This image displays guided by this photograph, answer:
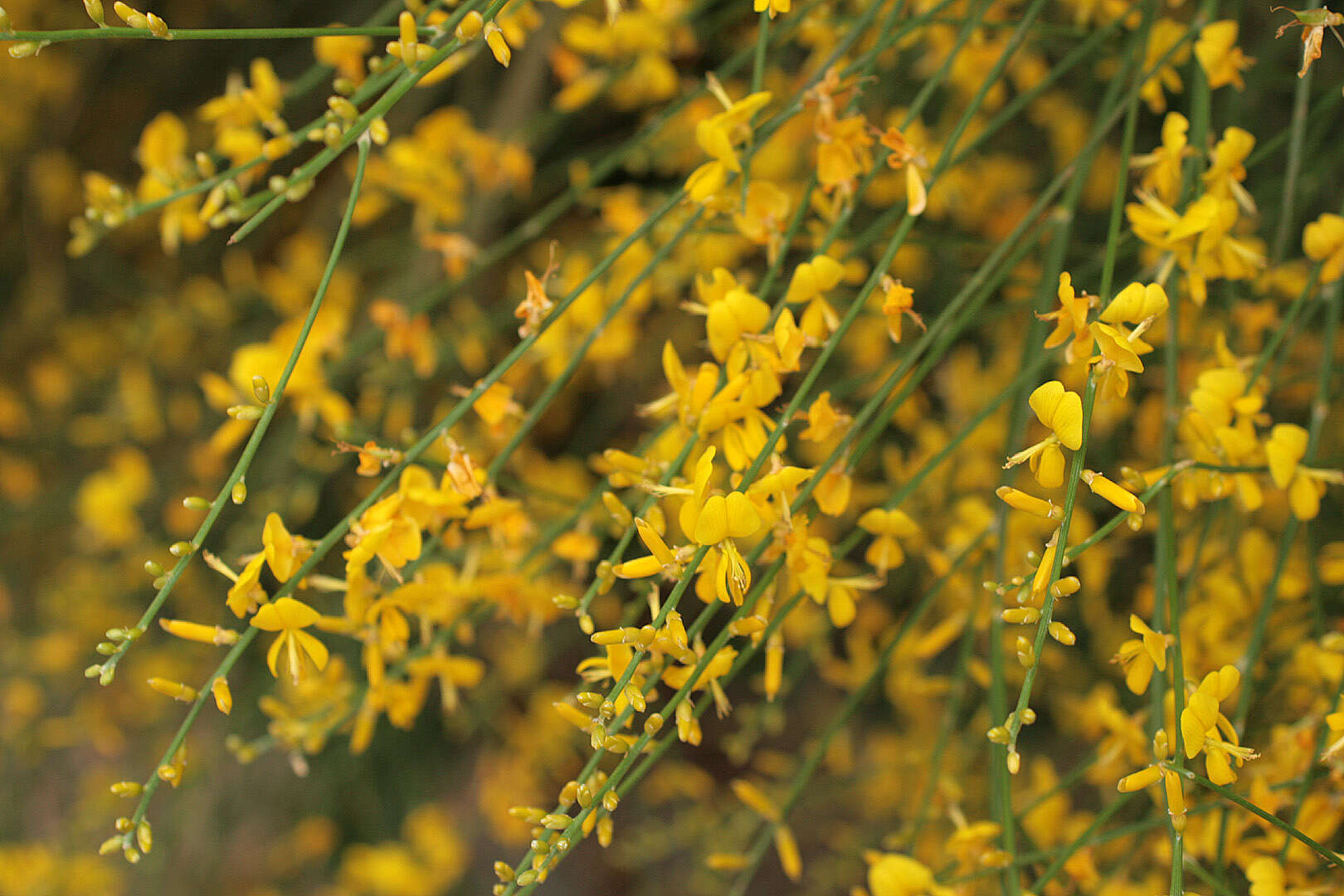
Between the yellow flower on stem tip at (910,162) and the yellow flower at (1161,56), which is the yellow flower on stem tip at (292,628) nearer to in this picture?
the yellow flower on stem tip at (910,162)

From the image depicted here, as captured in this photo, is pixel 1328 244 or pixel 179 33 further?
pixel 1328 244

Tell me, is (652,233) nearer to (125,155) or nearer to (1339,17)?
(1339,17)

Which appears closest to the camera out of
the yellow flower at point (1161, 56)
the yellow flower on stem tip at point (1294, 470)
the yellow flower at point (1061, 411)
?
the yellow flower at point (1061, 411)

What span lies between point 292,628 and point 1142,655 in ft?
1.55

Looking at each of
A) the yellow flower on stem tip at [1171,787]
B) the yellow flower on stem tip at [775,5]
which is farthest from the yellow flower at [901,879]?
the yellow flower on stem tip at [775,5]

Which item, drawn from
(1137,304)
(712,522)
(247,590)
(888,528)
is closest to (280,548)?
(247,590)

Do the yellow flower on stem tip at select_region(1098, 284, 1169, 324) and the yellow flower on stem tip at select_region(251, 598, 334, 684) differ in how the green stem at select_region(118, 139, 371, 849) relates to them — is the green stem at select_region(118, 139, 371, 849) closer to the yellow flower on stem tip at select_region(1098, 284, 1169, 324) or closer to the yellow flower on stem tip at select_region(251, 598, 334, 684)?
the yellow flower on stem tip at select_region(251, 598, 334, 684)

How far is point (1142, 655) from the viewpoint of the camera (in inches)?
19.7

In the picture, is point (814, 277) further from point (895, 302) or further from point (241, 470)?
point (241, 470)

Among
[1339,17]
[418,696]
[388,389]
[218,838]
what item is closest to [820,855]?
[218,838]

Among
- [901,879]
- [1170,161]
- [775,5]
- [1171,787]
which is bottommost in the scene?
[901,879]

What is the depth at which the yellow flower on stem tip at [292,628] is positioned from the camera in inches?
18.8

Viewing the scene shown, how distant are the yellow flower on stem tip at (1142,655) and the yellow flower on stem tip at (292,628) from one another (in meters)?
0.43

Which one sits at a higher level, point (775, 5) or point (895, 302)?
point (775, 5)
